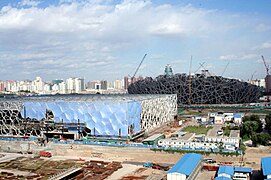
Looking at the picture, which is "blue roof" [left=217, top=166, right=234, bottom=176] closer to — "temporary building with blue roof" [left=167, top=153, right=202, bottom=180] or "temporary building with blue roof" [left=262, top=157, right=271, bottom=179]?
"temporary building with blue roof" [left=167, top=153, right=202, bottom=180]

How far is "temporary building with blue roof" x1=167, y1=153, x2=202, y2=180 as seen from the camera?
1061 inches

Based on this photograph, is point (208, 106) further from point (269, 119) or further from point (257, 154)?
point (257, 154)

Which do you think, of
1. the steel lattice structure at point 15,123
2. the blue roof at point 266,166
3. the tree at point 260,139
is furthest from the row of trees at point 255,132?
the steel lattice structure at point 15,123

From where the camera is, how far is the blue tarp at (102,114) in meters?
43.8

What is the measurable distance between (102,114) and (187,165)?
59.4 ft

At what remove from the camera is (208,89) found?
91.4 m

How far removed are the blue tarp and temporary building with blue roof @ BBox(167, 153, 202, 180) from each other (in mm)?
13696

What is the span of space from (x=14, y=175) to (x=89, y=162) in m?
8.12

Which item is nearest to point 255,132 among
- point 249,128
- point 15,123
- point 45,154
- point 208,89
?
point 249,128

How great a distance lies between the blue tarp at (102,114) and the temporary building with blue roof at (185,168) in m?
13.7

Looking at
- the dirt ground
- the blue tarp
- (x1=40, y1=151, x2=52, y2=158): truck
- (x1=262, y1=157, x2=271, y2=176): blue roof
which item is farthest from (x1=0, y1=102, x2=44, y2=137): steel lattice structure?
(x1=262, y1=157, x2=271, y2=176): blue roof

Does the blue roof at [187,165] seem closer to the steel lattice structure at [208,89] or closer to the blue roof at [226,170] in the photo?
the blue roof at [226,170]

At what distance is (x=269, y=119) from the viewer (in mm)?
49062

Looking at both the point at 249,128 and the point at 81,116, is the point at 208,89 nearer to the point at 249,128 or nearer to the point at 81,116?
the point at 249,128
